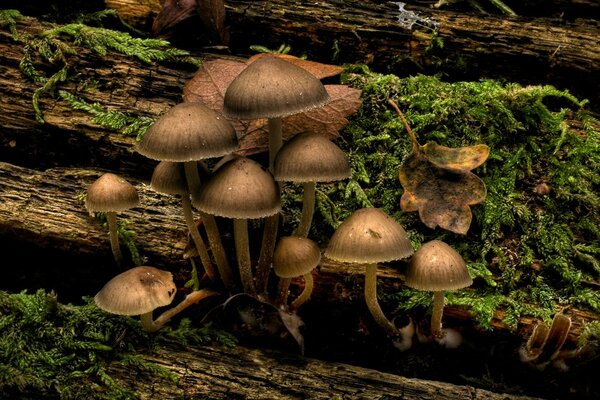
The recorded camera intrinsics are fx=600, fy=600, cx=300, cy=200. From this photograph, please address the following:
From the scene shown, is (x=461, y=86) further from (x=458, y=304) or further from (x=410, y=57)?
(x=458, y=304)

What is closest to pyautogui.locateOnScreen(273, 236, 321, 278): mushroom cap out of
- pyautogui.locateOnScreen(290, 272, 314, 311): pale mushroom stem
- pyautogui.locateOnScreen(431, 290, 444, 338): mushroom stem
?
→ pyautogui.locateOnScreen(290, 272, 314, 311): pale mushroom stem

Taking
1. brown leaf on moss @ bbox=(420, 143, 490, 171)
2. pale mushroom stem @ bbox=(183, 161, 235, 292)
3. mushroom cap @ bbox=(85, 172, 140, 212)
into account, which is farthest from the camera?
brown leaf on moss @ bbox=(420, 143, 490, 171)

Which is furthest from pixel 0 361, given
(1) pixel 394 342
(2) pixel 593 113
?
(2) pixel 593 113

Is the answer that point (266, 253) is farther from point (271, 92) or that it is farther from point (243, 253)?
point (271, 92)

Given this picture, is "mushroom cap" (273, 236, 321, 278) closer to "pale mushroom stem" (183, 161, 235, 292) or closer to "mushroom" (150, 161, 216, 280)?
"pale mushroom stem" (183, 161, 235, 292)

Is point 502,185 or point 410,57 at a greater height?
point 410,57

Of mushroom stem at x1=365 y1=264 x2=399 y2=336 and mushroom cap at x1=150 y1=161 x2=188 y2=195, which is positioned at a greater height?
mushroom cap at x1=150 y1=161 x2=188 y2=195

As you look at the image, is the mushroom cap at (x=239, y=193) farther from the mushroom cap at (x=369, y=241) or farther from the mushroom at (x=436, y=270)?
the mushroom at (x=436, y=270)
